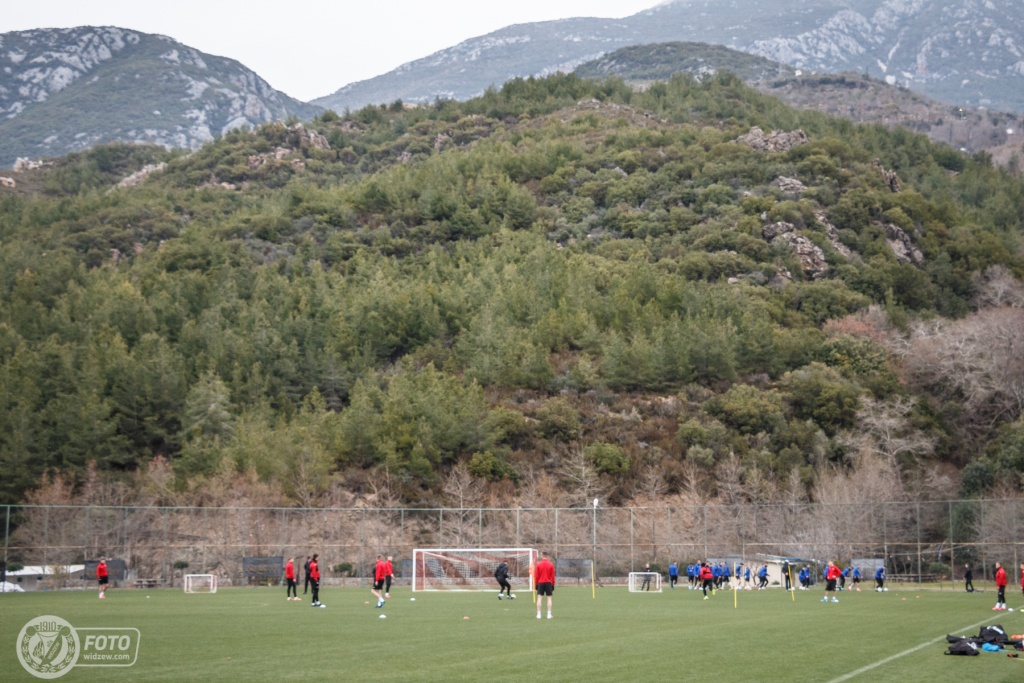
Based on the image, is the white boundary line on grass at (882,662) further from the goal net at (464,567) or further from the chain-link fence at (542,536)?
the chain-link fence at (542,536)

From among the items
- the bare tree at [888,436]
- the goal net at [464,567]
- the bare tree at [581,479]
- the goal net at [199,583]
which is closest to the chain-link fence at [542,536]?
the goal net at [464,567]

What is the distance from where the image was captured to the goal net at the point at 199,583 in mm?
46500

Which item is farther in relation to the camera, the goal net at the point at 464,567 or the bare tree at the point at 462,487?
the bare tree at the point at 462,487

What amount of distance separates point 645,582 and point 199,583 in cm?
1817

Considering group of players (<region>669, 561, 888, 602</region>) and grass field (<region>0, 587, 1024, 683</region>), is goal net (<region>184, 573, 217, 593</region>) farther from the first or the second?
group of players (<region>669, 561, 888, 602</region>)

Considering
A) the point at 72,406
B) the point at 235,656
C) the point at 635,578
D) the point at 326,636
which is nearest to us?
the point at 235,656

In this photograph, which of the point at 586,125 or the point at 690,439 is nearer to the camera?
the point at 690,439

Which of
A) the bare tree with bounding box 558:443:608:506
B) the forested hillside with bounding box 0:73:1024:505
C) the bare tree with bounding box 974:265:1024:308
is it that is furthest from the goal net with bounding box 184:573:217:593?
the bare tree with bounding box 974:265:1024:308

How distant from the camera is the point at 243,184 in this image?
506 feet

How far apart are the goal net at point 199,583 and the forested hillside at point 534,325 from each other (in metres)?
17.6

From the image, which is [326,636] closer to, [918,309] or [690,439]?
[690,439]

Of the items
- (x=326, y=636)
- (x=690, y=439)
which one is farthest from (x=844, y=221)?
(x=326, y=636)

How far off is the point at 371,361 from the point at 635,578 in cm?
4992

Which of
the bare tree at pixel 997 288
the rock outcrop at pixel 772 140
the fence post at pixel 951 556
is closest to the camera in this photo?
the fence post at pixel 951 556
